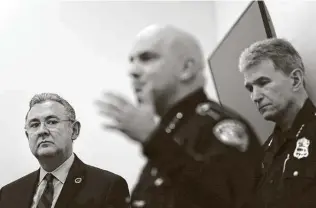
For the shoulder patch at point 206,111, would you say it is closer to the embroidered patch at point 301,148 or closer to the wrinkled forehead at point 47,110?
the embroidered patch at point 301,148

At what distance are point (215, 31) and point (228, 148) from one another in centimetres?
78

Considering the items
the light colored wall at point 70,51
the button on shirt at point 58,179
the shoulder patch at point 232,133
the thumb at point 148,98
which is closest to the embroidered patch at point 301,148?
the shoulder patch at point 232,133

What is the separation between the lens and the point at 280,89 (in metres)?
1.07

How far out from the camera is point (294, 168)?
1.01 metres

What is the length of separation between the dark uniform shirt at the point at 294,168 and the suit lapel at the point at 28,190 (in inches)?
25.4

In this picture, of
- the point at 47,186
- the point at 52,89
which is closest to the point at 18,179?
the point at 47,186

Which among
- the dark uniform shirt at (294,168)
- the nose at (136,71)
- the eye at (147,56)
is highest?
the eye at (147,56)

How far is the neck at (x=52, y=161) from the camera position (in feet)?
4.25

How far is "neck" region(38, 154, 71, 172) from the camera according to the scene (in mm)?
1295

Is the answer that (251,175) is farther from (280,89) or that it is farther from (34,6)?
(34,6)

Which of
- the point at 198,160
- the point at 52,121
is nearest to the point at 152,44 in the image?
the point at 198,160

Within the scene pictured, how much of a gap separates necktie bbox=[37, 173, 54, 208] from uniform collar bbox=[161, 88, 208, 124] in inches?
22.1

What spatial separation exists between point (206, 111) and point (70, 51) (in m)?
0.78

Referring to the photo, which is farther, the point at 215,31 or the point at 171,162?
the point at 215,31
